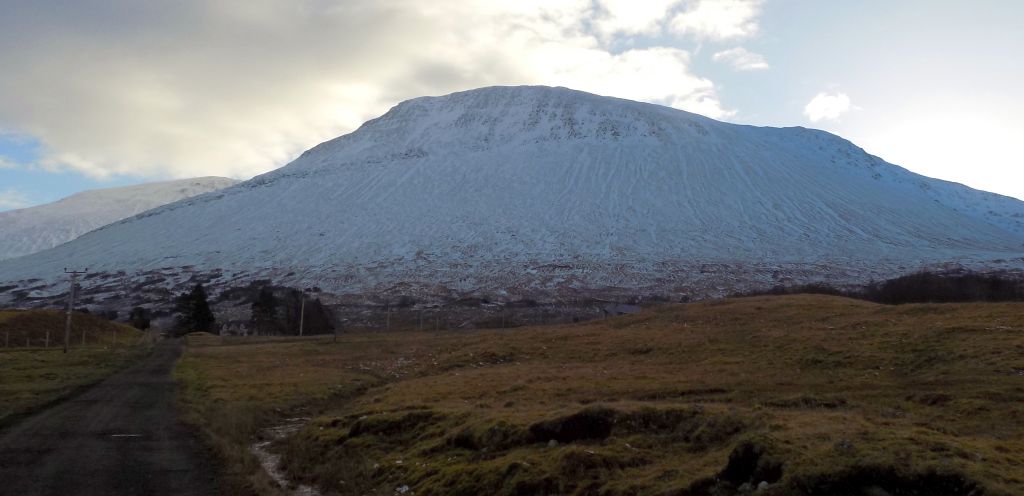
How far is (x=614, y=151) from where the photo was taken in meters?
177

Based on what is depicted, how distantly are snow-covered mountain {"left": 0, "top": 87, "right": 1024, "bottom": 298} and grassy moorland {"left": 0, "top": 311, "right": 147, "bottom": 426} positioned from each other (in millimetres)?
49749

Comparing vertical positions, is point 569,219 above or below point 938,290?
above

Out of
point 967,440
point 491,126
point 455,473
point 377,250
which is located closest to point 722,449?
point 967,440

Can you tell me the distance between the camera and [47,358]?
44.7 m

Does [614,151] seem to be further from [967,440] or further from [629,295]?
[967,440]

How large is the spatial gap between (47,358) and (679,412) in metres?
44.1

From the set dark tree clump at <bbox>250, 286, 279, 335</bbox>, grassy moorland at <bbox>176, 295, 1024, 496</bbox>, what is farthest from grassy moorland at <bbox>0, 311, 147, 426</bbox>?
dark tree clump at <bbox>250, 286, 279, 335</bbox>

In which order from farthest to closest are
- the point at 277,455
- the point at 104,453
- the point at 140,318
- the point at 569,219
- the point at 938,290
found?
the point at 569,219 → the point at 140,318 → the point at 938,290 → the point at 277,455 → the point at 104,453

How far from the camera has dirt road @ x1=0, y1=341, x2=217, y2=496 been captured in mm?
13945

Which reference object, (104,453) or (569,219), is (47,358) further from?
(569,219)

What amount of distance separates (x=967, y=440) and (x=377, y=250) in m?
128

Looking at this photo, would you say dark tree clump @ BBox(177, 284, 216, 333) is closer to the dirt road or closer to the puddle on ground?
the dirt road

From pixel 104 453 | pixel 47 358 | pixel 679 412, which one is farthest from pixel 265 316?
pixel 679 412

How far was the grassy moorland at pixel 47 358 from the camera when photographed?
27781 mm
